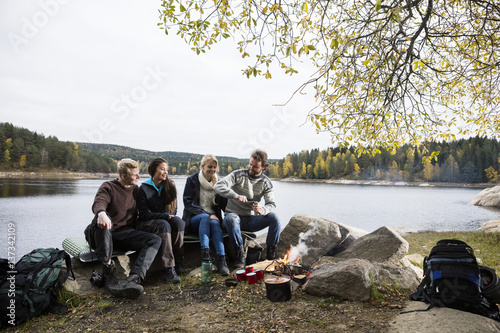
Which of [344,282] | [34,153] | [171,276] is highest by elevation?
[34,153]

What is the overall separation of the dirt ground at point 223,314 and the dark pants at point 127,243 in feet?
1.39

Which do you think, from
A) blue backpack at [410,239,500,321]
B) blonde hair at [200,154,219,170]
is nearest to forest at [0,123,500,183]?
blonde hair at [200,154,219,170]

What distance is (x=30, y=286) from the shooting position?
143 inches

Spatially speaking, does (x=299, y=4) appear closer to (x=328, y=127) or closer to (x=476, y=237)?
(x=328, y=127)

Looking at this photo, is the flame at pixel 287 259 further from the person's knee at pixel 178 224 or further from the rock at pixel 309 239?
the person's knee at pixel 178 224

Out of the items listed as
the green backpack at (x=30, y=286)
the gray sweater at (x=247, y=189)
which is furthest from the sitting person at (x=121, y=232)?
the gray sweater at (x=247, y=189)

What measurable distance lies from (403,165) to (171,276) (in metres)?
86.9

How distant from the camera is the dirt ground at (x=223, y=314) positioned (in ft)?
10.2

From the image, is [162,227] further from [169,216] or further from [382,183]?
[382,183]

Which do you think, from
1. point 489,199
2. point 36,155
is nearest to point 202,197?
point 489,199

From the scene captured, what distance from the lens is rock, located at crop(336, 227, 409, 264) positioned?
509 centimetres

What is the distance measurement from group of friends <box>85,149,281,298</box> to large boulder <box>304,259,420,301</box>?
1469mm

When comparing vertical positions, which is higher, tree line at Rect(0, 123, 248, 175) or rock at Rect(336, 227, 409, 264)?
tree line at Rect(0, 123, 248, 175)

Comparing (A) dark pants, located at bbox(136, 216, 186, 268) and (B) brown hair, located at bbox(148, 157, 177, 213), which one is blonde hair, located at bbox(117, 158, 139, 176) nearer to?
(B) brown hair, located at bbox(148, 157, 177, 213)
